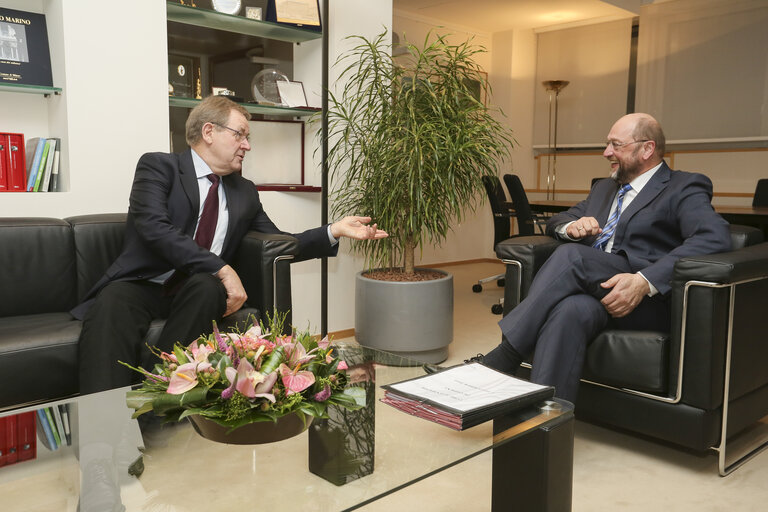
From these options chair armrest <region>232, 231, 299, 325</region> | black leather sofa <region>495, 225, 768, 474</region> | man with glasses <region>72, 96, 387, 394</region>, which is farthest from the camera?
chair armrest <region>232, 231, 299, 325</region>

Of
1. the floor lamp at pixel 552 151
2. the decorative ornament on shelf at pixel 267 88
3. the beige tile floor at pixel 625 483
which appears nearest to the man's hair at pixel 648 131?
the beige tile floor at pixel 625 483

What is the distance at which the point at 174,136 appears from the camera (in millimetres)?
5176

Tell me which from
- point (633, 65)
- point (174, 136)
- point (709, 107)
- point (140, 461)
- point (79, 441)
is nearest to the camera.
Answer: point (140, 461)

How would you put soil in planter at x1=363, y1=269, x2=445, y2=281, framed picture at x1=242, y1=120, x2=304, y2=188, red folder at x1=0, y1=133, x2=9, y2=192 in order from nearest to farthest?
1. red folder at x1=0, y1=133, x2=9, y2=192
2. soil in planter at x1=363, y1=269, x2=445, y2=281
3. framed picture at x1=242, y1=120, x2=304, y2=188

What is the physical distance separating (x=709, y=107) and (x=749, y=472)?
16.4ft

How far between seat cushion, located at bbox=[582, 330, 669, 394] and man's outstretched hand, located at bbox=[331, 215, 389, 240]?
3.04 ft

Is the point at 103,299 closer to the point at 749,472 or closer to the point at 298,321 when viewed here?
the point at 298,321

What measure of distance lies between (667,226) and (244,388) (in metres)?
1.88

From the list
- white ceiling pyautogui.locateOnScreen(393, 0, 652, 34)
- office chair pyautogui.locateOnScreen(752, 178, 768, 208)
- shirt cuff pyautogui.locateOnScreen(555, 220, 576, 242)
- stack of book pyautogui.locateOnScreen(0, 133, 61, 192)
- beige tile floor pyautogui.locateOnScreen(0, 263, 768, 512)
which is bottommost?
beige tile floor pyautogui.locateOnScreen(0, 263, 768, 512)

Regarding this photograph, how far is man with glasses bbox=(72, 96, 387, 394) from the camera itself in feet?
6.91

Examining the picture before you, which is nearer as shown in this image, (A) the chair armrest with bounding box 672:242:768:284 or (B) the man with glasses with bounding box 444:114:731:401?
(A) the chair armrest with bounding box 672:242:768:284

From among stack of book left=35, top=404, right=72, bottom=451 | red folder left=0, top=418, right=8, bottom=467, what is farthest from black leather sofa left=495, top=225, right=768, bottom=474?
red folder left=0, top=418, right=8, bottom=467

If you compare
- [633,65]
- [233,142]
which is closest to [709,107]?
[633,65]

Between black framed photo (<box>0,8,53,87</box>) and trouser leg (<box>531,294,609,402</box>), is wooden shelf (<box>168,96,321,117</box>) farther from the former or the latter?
trouser leg (<box>531,294,609,402</box>)
